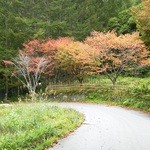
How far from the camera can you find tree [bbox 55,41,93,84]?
39375mm

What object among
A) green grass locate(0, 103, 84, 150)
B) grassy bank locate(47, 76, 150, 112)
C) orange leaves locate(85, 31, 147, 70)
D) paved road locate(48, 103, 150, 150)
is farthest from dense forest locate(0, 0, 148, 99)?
green grass locate(0, 103, 84, 150)

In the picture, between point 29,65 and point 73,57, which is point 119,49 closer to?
point 73,57

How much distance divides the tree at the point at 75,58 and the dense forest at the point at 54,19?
4.94 meters

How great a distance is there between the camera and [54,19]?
187 ft

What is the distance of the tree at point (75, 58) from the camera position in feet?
129

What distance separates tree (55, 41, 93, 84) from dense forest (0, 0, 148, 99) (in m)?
4.94

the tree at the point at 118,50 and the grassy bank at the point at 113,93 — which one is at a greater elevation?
the tree at the point at 118,50

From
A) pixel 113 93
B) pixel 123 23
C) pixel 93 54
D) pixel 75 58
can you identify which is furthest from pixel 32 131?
pixel 123 23

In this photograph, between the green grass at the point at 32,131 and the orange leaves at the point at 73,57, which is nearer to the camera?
the green grass at the point at 32,131

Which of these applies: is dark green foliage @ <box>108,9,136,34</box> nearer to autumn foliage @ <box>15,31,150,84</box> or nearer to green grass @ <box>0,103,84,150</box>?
autumn foliage @ <box>15,31,150,84</box>

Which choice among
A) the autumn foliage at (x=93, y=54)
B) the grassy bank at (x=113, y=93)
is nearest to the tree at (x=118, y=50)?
the autumn foliage at (x=93, y=54)

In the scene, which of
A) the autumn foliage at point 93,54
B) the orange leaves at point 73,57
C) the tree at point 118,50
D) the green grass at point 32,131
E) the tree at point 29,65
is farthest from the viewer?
the tree at point 29,65

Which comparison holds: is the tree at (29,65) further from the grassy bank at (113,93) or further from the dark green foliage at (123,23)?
the dark green foliage at (123,23)

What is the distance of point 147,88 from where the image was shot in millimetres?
26156
